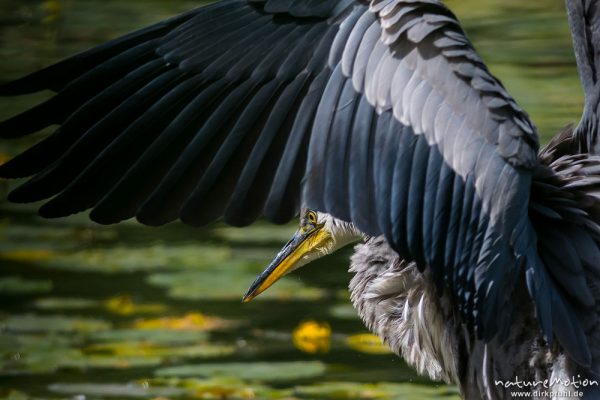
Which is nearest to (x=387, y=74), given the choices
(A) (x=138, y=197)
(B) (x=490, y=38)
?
(A) (x=138, y=197)

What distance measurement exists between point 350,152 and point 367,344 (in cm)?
234

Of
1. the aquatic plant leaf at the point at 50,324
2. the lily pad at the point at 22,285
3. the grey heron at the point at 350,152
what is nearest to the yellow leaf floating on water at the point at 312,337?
the aquatic plant leaf at the point at 50,324

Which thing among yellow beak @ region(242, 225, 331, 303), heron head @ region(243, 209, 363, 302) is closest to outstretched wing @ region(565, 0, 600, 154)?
heron head @ region(243, 209, 363, 302)

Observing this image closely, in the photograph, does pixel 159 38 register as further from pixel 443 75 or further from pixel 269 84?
pixel 443 75

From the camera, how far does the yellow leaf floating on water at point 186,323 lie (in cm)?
604

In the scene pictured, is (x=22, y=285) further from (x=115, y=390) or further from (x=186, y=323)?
(x=115, y=390)

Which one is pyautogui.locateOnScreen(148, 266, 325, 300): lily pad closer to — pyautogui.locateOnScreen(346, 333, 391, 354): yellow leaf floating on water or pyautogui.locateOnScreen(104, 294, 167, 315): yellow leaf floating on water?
pyautogui.locateOnScreen(104, 294, 167, 315): yellow leaf floating on water

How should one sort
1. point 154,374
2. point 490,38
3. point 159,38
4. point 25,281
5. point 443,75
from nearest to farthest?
point 443,75
point 159,38
point 154,374
point 25,281
point 490,38

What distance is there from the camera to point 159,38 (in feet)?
12.5

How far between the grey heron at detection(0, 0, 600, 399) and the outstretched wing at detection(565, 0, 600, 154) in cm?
23

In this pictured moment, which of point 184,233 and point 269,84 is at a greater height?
point 269,84

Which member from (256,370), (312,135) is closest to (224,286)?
(256,370)

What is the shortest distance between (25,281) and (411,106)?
352 cm

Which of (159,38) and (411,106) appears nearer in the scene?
(411,106)
